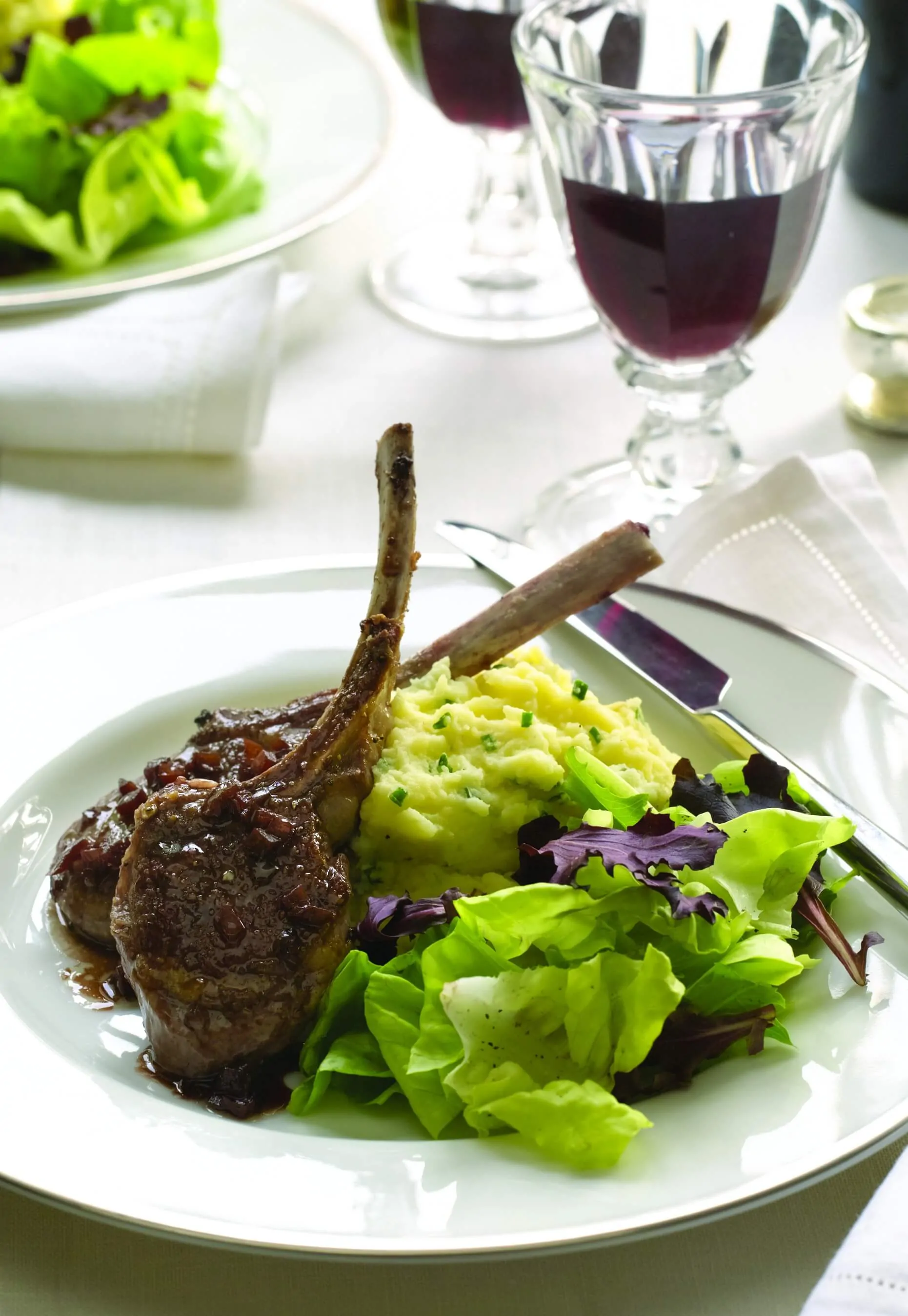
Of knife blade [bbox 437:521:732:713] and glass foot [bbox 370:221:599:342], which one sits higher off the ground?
knife blade [bbox 437:521:732:713]

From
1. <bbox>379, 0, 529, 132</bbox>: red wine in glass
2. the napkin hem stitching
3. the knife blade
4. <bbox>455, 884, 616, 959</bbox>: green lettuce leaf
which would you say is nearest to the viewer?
<bbox>455, 884, 616, 959</bbox>: green lettuce leaf

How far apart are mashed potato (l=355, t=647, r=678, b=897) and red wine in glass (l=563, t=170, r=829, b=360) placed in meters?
1.19

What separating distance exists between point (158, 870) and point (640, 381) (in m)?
1.93

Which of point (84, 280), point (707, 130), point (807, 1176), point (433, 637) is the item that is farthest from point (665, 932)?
point (84, 280)

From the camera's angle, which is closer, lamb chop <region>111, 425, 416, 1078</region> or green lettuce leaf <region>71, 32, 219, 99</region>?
lamb chop <region>111, 425, 416, 1078</region>

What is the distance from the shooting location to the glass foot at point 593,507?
3.58 m

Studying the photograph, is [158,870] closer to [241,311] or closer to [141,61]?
[241,311]

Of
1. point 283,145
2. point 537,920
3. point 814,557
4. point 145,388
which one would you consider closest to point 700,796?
point 537,920

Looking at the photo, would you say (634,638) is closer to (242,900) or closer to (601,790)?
(601,790)

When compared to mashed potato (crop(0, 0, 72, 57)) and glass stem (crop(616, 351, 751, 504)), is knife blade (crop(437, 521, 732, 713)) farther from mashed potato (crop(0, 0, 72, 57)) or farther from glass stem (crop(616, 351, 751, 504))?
mashed potato (crop(0, 0, 72, 57))

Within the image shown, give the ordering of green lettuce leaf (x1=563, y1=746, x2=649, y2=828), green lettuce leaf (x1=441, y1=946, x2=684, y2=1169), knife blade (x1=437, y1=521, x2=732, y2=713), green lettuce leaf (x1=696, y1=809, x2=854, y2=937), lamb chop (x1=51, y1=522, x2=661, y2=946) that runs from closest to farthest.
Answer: green lettuce leaf (x1=441, y1=946, x2=684, y2=1169)
green lettuce leaf (x1=696, y1=809, x2=854, y2=937)
green lettuce leaf (x1=563, y1=746, x2=649, y2=828)
lamb chop (x1=51, y1=522, x2=661, y2=946)
knife blade (x1=437, y1=521, x2=732, y2=713)

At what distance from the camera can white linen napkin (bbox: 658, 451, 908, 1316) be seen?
313 centimetres

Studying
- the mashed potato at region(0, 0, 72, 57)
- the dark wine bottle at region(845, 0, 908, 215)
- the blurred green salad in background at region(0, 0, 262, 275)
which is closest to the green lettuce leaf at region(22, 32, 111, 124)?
the blurred green salad in background at region(0, 0, 262, 275)

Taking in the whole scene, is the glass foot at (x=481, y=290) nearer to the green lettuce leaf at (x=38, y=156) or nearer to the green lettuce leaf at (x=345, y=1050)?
the green lettuce leaf at (x=38, y=156)
